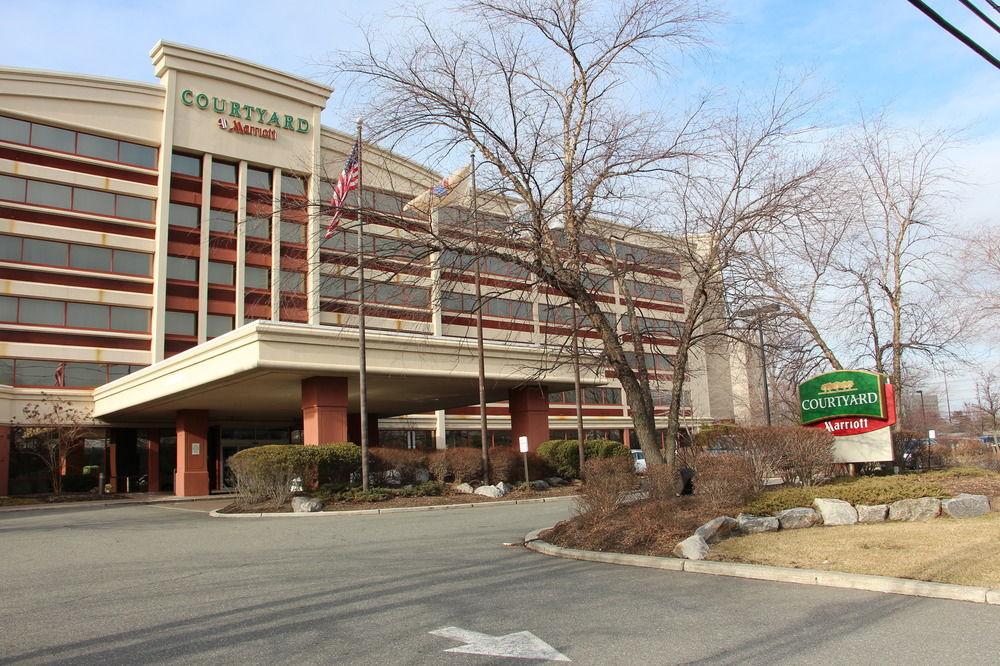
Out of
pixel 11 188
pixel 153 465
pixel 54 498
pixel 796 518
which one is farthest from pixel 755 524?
pixel 11 188

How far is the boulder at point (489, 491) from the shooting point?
24.0m

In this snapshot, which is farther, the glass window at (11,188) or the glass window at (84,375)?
the glass window at (84,375)

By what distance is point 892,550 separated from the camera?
9.42 m

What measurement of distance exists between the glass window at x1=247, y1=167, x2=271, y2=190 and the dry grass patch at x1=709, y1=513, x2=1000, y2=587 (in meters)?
40.8

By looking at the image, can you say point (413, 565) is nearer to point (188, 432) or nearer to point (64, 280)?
point (188, 432)

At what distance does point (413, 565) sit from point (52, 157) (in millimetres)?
39227

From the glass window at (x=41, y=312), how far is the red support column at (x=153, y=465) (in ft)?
24.9

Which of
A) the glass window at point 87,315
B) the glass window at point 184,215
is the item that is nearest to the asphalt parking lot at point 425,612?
the glass window at point 87,315

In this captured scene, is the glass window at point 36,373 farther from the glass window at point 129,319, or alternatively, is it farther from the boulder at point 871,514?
the boulder at point 871,514

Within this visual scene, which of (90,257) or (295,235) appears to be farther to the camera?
(90,257)

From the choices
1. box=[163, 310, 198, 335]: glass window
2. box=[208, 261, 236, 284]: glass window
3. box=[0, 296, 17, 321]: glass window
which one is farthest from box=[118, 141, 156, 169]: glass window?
box=[0, 296, 17, 321]: glass window

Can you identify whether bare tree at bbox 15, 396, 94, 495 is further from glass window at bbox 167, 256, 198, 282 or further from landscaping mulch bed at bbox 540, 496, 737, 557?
landscaping mulch bed at bbox 540, 496, 737, 557

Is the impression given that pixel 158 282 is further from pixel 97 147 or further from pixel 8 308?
pixel 97 147

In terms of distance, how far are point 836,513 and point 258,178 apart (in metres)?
41.4
